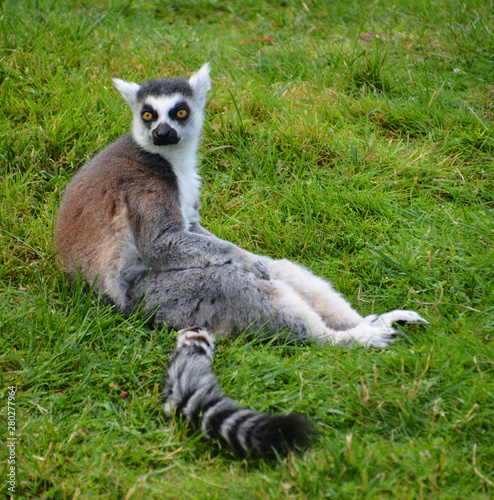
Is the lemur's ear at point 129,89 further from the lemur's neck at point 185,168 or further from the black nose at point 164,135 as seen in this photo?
the black nose at point 164,135

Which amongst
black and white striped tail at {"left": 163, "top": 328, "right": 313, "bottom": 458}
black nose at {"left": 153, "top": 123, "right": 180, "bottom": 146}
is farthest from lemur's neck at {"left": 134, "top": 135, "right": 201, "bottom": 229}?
black and white striped tail at {"left": 163, "top": 328, "right": 313, "bottom": 458}

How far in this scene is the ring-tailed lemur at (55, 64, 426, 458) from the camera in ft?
10.4

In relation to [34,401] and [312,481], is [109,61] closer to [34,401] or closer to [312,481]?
[34,401]

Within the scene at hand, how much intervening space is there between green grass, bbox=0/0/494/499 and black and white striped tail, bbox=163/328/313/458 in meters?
0.08

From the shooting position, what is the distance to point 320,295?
3508 mm

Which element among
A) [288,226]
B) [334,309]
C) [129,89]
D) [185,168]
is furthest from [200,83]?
[334,309]

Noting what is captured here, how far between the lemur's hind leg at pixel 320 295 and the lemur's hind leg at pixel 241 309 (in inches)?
6.4

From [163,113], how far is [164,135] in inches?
8.3

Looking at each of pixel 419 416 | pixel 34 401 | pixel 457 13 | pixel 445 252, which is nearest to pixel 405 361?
pixel 419 416

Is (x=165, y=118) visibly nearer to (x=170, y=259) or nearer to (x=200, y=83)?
(x=200, y=83)

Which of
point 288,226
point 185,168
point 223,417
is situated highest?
point 185,168

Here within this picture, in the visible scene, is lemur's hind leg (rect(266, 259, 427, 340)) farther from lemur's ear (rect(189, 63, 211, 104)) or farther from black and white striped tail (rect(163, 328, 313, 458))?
lemur's ear (rect(189, 63, 211, 104))

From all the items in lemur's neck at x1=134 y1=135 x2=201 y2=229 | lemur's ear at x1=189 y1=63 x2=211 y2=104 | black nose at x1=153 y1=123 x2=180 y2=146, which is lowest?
lemur's neck at x1=134 y1=135 x2=201 y2=229

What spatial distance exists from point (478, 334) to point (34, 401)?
2341 mm
